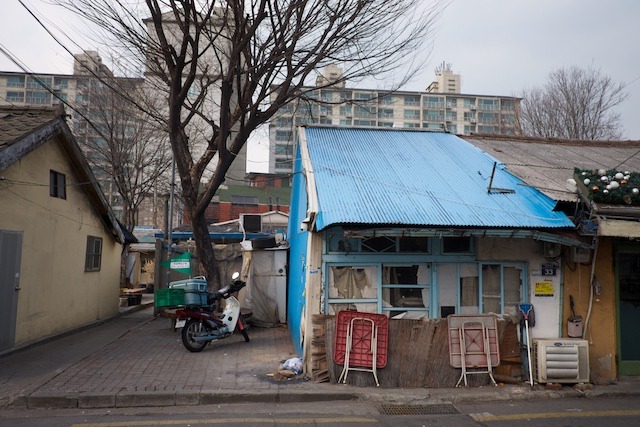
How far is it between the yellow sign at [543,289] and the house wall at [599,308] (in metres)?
0.24

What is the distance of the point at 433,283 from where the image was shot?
7.88 m

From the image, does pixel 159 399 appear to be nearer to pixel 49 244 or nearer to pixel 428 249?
pixel 428 249

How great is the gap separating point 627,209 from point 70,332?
11638mm

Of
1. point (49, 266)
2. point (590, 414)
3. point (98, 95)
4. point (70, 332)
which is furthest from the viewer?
point (98, 95)

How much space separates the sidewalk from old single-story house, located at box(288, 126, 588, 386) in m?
0.83

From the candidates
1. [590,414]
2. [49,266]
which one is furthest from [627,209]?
[49,266]

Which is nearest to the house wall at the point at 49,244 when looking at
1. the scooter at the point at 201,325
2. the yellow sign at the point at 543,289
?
the scooter at the point at 201,325

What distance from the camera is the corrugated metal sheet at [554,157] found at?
8.96 meters

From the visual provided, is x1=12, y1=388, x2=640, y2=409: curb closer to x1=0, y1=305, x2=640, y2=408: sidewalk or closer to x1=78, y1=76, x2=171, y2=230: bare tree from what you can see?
x1=0, y1=305, x2=640, y2=408: sidewalk

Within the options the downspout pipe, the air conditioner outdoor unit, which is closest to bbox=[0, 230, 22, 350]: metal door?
the air conditioner outdoor unit

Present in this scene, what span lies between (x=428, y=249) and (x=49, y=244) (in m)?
8.16

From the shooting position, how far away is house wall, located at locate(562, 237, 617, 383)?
310 inches

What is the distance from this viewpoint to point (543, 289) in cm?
793

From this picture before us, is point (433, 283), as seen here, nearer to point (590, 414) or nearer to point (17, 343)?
point (590, 414)
